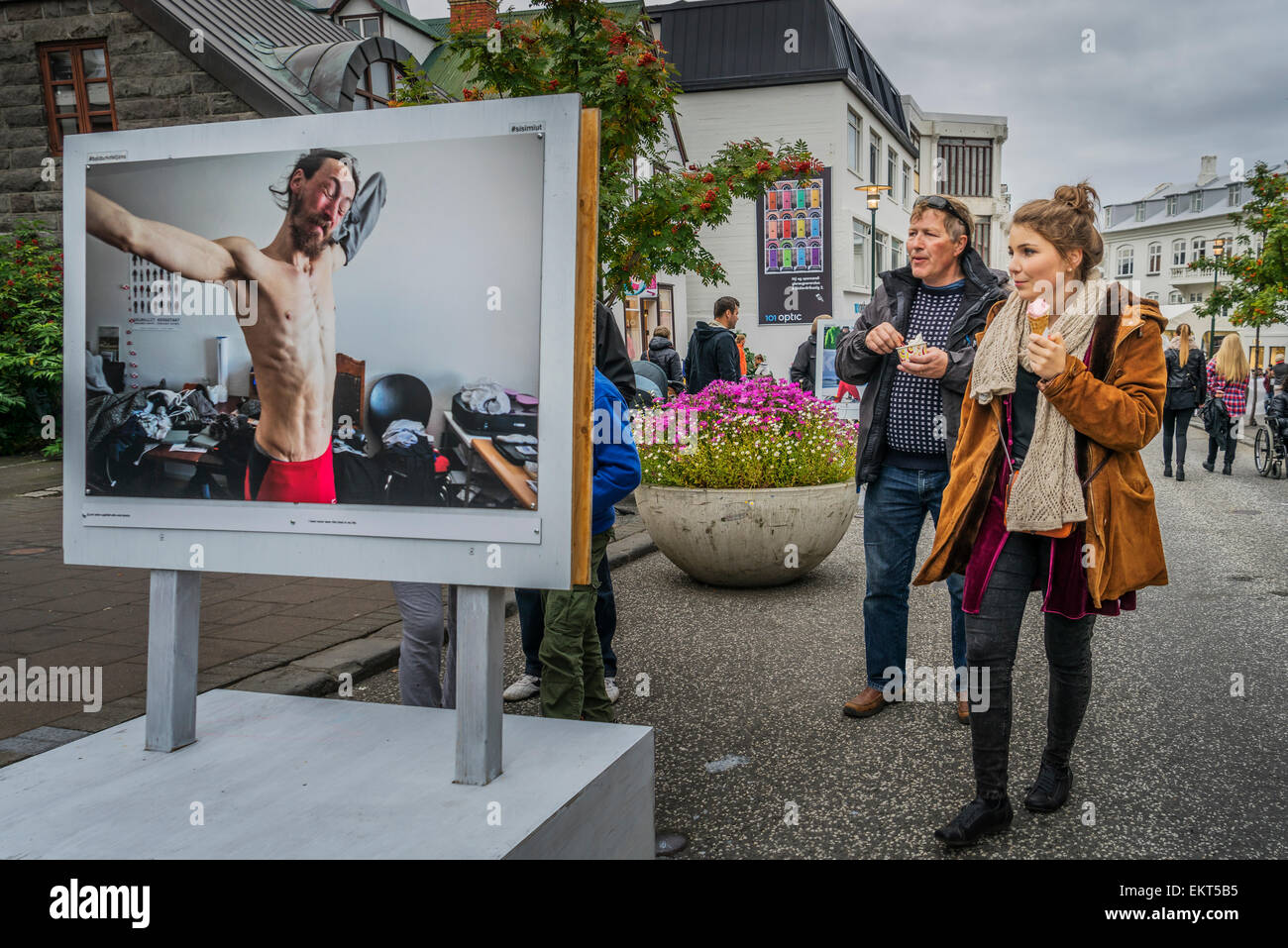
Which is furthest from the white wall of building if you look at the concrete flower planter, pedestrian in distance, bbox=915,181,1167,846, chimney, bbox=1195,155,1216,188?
chimney, bbox=1195,155,1216,188

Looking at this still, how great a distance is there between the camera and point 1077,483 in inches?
127

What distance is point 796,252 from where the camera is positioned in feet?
106

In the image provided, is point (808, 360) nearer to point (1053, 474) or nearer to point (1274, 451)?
point (1274, 451)

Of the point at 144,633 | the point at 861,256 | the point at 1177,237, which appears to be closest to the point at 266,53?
the point at 144,633

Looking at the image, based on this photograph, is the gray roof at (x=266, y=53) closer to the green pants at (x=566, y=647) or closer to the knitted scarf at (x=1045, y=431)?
the green pants at (x=566, y=647)

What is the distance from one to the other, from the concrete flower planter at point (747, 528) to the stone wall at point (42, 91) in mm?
10202

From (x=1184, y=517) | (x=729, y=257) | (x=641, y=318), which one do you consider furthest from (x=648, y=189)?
(x=729, y=257)

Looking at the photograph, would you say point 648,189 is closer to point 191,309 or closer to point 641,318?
point 191,309

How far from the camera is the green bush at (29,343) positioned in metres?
13.5

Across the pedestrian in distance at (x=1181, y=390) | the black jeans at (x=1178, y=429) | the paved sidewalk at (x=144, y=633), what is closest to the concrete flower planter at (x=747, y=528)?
the paved sidewalk at (x=144, y=633)

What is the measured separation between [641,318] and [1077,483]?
2523 centimetres

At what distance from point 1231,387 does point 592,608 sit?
14573 millimetres

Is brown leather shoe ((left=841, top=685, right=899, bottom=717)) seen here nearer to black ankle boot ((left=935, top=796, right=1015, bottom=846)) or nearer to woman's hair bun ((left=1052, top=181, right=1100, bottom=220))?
black ankle boot ((left=935, top=796, right=1015, bottom=846))

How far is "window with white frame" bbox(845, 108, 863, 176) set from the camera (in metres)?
32.9
